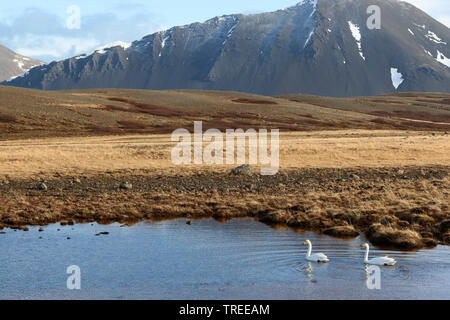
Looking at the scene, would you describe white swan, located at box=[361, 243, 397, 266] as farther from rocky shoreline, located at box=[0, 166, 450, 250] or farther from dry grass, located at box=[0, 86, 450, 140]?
dry grass, located at box=[0, 86, 450, 140]

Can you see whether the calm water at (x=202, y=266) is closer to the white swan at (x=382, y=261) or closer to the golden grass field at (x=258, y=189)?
the white swan at (x=382, y=261)

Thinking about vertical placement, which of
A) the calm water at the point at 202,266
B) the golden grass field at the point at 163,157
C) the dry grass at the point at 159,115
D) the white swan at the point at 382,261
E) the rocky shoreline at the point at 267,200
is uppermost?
the dry grass at the point at 159,115

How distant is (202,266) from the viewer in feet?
71.6

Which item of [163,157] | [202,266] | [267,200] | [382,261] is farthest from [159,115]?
[382,261]

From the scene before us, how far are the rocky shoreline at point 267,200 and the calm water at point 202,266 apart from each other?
2276mm

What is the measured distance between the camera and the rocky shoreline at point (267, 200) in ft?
95.0

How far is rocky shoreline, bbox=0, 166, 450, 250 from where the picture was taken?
28953mm

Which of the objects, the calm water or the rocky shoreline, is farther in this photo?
the rocky shoreline

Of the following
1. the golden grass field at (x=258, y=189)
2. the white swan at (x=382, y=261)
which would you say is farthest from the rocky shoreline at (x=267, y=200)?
the white swan at (x=382, y=261)

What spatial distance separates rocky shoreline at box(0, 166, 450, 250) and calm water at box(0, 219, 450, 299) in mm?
2276

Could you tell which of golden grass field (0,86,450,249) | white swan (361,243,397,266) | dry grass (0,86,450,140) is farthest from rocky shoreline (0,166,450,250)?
dry grass (0,86,450,140)
